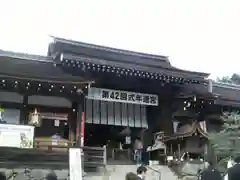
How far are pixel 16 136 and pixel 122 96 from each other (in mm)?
5051

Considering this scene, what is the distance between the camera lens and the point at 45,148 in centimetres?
1333

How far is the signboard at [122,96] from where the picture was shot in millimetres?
15586

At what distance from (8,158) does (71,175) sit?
2545 millimetres

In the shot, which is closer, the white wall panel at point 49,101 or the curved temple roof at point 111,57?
the white wall panel at point 49,101

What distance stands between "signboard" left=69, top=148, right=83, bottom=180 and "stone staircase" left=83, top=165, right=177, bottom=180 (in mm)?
1025

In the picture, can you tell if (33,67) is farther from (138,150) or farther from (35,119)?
(138,150)

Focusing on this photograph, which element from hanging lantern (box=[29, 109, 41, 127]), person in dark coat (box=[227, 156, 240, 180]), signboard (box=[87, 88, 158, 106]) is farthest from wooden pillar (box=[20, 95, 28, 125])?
person in dark coat (box=[227, 156, 240, 180])

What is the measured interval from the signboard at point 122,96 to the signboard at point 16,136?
129 inches

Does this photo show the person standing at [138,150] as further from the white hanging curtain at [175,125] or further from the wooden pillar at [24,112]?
the wooden pillar at [24,112]

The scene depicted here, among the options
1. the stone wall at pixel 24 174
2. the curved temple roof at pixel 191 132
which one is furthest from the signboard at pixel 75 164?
the curved temple roof at pixel 191 132

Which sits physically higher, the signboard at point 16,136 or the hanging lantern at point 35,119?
the hanging lantern at point 35,119

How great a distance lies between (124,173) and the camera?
14117 millimetres

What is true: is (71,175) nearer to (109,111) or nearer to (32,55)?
(109,111)

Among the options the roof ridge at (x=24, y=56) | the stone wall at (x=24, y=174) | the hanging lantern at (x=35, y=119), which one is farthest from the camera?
the roof ridge at (x=24, y=56)
